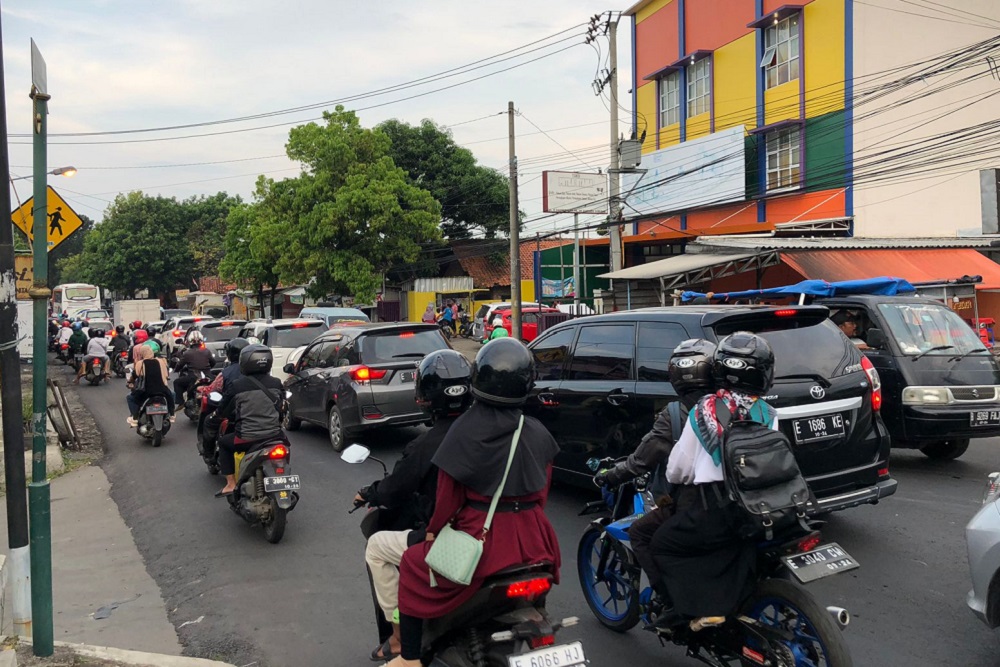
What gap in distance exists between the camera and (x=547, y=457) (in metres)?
3.22

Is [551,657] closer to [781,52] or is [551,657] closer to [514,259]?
[514,259]

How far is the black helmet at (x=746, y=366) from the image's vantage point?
3428 millimetres

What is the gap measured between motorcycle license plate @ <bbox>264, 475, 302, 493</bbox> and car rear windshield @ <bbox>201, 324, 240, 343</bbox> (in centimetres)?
1517

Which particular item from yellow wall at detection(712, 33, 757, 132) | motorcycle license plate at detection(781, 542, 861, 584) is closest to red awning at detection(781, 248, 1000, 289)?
yellow wall at detection(712, 33, 757, 132)

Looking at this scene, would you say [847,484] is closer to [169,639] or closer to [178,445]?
[169,639]

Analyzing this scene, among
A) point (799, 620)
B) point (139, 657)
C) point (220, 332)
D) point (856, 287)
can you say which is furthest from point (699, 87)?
point (139, 657)

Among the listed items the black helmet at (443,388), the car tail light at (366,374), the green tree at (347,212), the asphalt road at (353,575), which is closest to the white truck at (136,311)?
the green tree at (347,212)

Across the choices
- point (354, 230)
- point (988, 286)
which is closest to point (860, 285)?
point (988, 286)

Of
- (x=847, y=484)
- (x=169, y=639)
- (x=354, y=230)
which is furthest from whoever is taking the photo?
(x=354, y=230)

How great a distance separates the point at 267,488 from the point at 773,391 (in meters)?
3.97

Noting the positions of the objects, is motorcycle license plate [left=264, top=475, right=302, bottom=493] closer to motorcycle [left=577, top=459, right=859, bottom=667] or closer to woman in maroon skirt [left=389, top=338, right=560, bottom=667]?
motorcycle [left=577, top=459, right=859, bottom=667]

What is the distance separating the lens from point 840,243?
1783cm

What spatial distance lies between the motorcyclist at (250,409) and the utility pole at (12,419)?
2.54m

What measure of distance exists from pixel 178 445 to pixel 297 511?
201 inches
